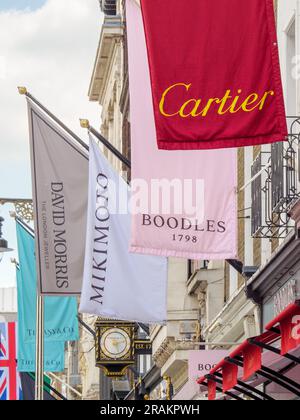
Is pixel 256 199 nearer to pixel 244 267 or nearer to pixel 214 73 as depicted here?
pixel 244 267

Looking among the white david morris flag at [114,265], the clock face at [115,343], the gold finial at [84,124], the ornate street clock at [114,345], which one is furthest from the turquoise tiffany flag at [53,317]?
the white david morris flag at [114,265]

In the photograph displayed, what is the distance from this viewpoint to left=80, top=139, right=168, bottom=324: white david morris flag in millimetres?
21891

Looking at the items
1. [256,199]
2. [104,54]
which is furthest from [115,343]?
[104,54]

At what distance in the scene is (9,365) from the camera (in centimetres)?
4094

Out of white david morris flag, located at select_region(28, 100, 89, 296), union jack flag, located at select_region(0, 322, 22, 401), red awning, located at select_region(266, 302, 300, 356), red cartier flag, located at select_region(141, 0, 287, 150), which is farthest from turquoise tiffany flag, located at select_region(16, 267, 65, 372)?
red awning, located at select_region(266, 302, 300, 356)

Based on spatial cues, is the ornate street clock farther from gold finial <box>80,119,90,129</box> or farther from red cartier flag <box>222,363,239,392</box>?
red cartier flag <box>222,363,239,392</box>

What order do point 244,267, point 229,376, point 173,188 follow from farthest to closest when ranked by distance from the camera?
point 244,267 < point 173,188 < point 229,376

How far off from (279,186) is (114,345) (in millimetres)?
20104

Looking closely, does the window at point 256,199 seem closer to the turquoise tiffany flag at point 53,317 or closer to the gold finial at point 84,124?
the gold finial at point 84,124

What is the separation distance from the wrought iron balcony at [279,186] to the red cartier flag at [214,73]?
1705 mm

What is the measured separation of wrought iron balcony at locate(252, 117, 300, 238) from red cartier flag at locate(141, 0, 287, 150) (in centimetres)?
171

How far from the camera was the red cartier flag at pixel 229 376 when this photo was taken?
1720 centimetres
